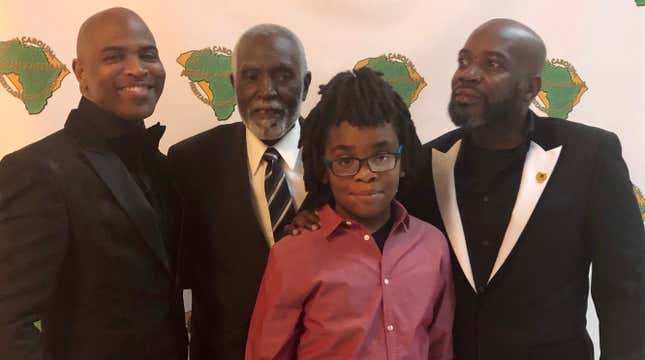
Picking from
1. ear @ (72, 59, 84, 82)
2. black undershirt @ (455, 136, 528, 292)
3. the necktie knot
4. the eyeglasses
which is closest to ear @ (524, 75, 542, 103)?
black undershirt @ (455, 136, 528, 292)

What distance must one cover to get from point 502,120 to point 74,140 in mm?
1020

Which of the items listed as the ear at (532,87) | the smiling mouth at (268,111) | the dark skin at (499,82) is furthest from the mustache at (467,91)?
the smiling mouth at (268,111)

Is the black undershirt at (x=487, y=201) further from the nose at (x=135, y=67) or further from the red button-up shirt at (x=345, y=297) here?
the nose at (x=135, y=67)

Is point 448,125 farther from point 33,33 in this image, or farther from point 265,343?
point 33,33

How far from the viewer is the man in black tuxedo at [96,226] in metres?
1.15

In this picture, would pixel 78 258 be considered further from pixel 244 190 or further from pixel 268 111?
pixel 268 111

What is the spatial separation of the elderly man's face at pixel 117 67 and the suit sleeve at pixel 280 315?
50 cm

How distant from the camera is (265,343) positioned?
4.00ft

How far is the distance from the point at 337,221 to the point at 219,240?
1.27ft

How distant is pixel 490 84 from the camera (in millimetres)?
1424

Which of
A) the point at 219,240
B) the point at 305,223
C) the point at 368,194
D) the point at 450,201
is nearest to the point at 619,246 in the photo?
the point at 450,201

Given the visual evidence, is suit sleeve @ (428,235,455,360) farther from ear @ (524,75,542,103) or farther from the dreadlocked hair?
ear @ (524,75,542,103)

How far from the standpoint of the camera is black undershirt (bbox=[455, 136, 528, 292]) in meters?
1.41

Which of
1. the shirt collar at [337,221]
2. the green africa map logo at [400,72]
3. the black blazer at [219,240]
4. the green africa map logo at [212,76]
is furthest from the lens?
the green africa map logo at [400,72]
